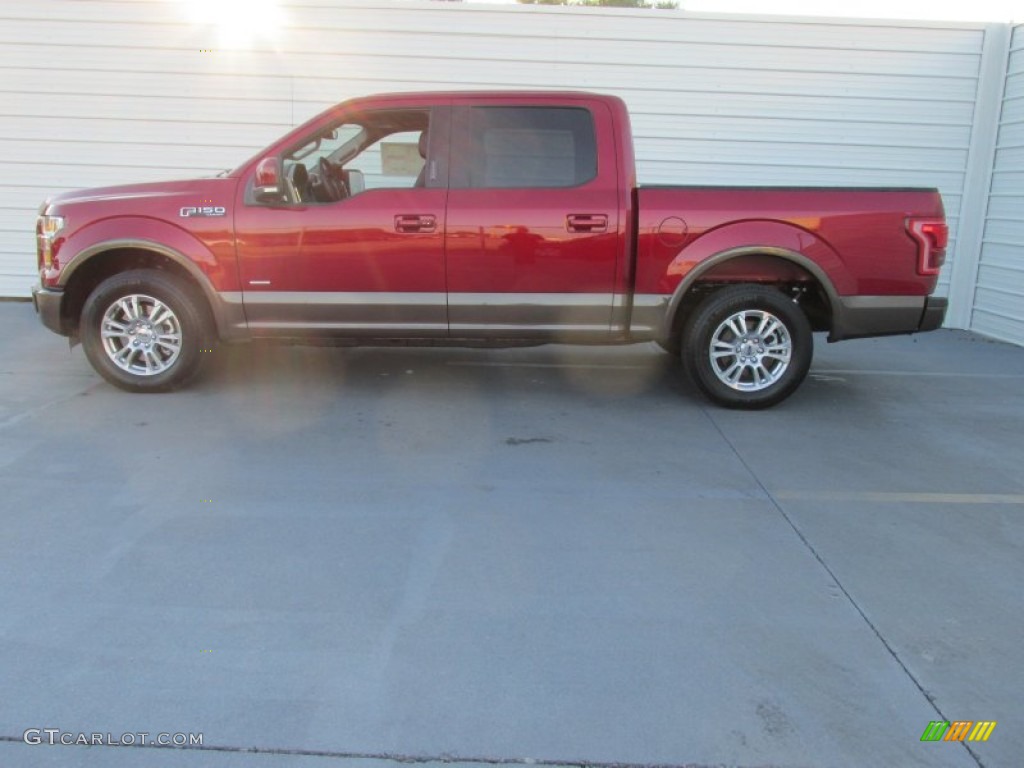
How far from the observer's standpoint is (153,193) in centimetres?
585

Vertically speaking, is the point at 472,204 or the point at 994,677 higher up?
the point at 472,204

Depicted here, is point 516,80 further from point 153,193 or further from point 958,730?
point 958,730

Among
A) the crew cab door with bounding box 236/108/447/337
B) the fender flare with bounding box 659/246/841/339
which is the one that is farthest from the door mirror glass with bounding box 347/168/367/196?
the fender flare with bounding box 659/246/841/339

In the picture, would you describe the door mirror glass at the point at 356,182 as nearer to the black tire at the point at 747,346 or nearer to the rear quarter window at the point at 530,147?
the rear quarter window at the point at 530,147

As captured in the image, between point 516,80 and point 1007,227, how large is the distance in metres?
5.67

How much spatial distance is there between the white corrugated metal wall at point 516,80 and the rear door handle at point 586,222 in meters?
4.32

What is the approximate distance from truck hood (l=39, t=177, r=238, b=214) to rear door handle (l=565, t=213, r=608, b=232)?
2309mm

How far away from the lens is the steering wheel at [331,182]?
6.12m

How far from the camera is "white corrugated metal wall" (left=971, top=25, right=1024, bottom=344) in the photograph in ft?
29.8

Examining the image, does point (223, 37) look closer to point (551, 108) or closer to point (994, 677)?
point (551, 108)

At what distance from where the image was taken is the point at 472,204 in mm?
5684

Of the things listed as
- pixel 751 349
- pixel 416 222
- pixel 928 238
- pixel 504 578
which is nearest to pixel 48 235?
pixel 416 222

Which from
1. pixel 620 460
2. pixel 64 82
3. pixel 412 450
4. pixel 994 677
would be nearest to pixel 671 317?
pixel 620 460

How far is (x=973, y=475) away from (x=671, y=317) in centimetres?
210
